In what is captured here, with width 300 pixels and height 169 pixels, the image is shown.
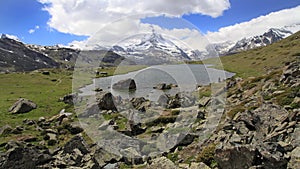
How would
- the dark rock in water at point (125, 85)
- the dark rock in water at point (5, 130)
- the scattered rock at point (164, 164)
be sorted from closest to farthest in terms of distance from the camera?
1. the scattered rock at point (164, 164)
2. the dark rock in water at point (5, 130)
3. the dark rock in water at point (125, 85)

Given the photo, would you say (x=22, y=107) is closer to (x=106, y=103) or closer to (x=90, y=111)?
(x=90, y=111)

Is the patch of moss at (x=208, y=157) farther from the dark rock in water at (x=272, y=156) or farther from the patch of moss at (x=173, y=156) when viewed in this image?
the patch of moss at (x=173, y=156)

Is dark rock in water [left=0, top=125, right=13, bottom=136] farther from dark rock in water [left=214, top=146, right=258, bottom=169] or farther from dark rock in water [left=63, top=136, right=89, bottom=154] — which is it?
dark rock in water [left=214, top=146, right=258, bottom=169]

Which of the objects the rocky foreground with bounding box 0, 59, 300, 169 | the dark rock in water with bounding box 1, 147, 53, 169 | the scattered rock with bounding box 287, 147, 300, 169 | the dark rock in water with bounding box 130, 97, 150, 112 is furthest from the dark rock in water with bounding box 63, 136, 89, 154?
the scattered rock with bounding box 287, 147, 300, 169

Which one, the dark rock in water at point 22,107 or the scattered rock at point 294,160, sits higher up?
the dark rock in water at point 22,107

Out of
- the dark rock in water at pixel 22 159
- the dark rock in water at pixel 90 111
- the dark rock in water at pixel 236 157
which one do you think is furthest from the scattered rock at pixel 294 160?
the dark rock in water at pixel 90 111

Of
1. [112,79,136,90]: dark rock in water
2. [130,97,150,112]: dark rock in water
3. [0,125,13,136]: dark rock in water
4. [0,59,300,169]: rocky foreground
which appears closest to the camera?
[0,59,300,169]: rocky foreground

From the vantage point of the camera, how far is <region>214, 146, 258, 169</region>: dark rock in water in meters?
18.0

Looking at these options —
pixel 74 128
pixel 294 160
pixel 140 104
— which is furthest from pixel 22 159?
pixel 140 104

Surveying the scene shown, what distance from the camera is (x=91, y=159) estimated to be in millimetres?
28672

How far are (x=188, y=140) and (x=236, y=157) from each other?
12.2m

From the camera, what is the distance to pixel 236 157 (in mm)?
18406

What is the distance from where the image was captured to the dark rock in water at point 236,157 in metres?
18.0

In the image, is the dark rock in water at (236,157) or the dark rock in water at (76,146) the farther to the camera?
the dark rock in water at (76,146)
